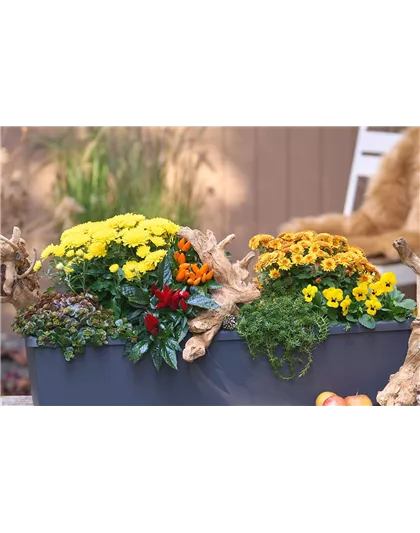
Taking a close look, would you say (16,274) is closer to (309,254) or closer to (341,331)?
(309,254)

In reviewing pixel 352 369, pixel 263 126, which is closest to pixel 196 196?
pixel 263 126

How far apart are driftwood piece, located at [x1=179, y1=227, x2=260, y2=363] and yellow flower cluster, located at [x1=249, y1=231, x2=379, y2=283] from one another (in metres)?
0.10

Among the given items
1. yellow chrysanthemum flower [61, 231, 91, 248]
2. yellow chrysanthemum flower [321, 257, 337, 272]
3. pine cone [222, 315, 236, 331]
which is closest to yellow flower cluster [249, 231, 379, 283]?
yellow chrysanthemum flower [321, 257, 337, 272]

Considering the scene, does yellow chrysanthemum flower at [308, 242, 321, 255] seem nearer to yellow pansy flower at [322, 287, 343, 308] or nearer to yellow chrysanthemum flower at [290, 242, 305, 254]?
yellow chrysanthemum flower at [290, 242, 305, 254]

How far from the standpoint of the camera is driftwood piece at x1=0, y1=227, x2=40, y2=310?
2.44 m

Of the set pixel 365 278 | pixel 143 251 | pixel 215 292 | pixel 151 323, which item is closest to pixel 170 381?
pixel 151 323

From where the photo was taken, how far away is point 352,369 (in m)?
2.38

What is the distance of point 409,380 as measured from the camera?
2.34 metres

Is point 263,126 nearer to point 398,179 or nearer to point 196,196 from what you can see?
point 196,196

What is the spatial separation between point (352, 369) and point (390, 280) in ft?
1.13

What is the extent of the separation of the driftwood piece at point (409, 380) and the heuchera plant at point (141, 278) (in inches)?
25.6

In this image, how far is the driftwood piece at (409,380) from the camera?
2.31 m

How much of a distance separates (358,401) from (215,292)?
587 millimetres

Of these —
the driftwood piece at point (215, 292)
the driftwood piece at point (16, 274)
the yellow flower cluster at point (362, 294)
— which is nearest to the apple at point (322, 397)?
the yellow flower cluster at point (362, 294)
